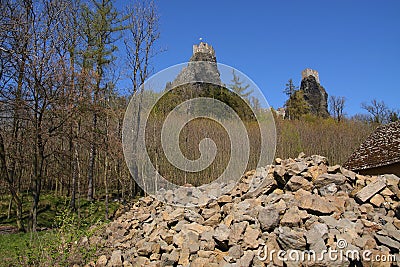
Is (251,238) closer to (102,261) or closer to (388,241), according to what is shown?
(388,241)

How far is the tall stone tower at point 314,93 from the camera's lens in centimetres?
3654

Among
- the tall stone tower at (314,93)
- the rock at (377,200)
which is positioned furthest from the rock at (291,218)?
the tall stone tower at (314,93)

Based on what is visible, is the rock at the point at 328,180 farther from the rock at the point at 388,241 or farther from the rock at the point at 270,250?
the rock at the point at 270,250

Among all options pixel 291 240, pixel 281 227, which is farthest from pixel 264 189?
pixel 291 240

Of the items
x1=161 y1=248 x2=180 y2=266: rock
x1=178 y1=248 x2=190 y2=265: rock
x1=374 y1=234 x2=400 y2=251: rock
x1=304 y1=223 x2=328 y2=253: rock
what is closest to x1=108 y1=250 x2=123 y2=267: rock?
x1=161 y1=248 x2=180 y2=266: rock

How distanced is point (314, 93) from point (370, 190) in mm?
32917

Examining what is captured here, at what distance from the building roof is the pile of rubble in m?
5.21

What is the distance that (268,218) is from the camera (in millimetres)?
5637

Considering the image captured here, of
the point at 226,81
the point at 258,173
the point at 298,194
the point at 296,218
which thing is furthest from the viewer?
the point at 258,173

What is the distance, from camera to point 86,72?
13.0 metres

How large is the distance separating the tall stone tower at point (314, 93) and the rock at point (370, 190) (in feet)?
101

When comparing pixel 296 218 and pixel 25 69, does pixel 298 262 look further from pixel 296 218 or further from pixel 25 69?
pixel 25 69

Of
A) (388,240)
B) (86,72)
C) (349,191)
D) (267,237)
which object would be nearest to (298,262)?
(267,237)

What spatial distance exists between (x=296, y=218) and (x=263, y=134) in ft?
11.3
